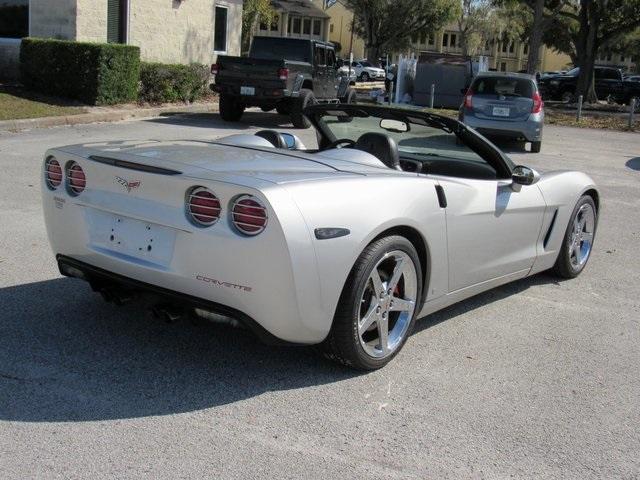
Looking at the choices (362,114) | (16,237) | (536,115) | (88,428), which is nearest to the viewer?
(88,428)

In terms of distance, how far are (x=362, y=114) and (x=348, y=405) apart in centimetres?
209

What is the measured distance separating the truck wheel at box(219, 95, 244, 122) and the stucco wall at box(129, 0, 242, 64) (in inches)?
182

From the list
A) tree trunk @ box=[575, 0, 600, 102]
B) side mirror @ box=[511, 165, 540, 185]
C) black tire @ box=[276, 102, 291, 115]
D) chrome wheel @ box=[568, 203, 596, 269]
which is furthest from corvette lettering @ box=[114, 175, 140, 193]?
tree trunk @ box=[575, 0, 600, 102]

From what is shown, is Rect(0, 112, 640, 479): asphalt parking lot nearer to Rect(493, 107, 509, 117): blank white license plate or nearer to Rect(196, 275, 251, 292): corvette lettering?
Rect(196, 275, 251, 292): corvette lettering

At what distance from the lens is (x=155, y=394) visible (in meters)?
3.62

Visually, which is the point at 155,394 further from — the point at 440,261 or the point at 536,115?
the point at 536,115

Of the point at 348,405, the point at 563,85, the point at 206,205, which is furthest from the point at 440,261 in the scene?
the point at 563,85

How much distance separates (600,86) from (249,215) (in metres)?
38.8

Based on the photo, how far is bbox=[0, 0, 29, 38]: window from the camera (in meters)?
19.0

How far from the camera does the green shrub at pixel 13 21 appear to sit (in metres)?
19.0

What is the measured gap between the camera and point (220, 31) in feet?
84.0

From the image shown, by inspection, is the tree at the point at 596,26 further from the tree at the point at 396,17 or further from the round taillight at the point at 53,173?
the round taillight at the point at 53,173

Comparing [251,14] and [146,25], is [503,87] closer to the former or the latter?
[146,25]

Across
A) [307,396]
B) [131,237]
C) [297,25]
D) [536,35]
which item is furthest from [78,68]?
[297,25]
